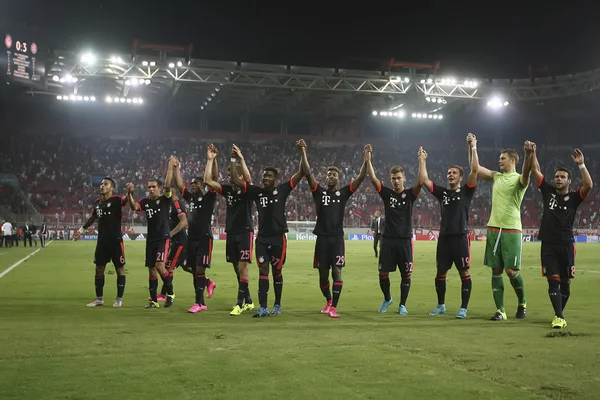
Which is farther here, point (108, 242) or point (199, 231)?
point (108, 242)

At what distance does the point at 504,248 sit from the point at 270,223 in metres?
3.74

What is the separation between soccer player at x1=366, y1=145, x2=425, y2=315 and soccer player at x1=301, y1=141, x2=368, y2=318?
58cm

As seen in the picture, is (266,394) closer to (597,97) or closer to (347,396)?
(347,396)

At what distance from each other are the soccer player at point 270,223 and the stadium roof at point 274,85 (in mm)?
31178

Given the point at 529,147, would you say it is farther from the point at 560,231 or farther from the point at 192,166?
the point at 192,166

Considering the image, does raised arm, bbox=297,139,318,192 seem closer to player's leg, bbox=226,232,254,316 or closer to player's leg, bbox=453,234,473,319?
player's leg, bbox=226,232,254,316

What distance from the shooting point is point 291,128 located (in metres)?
64.6

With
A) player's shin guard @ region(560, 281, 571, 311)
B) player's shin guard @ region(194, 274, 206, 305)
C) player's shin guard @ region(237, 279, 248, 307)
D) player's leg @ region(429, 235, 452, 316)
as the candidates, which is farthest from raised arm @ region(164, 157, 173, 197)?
player's shin guard @ region(560, 281, 571, 311)

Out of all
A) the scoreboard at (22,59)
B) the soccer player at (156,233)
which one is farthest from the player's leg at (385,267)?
the scoreboard at (22,59)

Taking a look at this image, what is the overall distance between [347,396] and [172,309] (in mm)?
6578

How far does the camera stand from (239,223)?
1074 centimetres

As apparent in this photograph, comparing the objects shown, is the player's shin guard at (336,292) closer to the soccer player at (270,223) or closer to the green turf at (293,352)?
the green turf at (293,352)

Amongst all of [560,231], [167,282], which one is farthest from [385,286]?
[167,282]

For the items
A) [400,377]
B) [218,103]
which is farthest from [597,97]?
[400,377]
